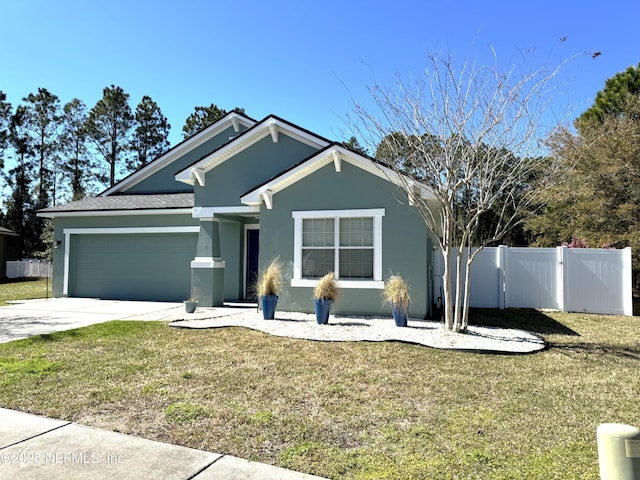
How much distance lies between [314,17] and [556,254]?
988cm

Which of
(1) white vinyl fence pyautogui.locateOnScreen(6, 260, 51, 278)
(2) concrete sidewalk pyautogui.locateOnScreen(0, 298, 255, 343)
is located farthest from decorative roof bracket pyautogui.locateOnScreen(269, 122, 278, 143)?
(1) white vinyl fence pyautogui.locateOnScreen(6, 260, 51, 278)

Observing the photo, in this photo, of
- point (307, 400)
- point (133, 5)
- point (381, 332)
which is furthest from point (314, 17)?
point (307, 400)

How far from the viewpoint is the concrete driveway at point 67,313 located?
9.36 meters

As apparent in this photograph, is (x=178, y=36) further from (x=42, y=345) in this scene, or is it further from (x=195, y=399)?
(x=195, y=399)

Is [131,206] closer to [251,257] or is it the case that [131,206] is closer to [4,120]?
[251,257]

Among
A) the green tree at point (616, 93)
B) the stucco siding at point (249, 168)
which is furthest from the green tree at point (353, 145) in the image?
the green tree at point (616, 93)

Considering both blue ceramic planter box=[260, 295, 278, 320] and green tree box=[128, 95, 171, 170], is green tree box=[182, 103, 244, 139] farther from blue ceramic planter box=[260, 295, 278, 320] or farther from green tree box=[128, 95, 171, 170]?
blue ceramic planter box=[260, 295, 278, 320]

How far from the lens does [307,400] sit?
4.98m

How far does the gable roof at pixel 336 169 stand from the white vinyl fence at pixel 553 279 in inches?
184

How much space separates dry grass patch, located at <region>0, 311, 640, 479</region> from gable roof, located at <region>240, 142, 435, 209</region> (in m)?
3.90

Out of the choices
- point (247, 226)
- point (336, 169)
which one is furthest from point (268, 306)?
point (247, 226)

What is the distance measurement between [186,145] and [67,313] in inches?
308

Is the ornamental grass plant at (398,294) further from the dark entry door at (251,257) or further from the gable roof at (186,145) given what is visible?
the gable roof at (186,145)

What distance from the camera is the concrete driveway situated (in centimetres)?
936
